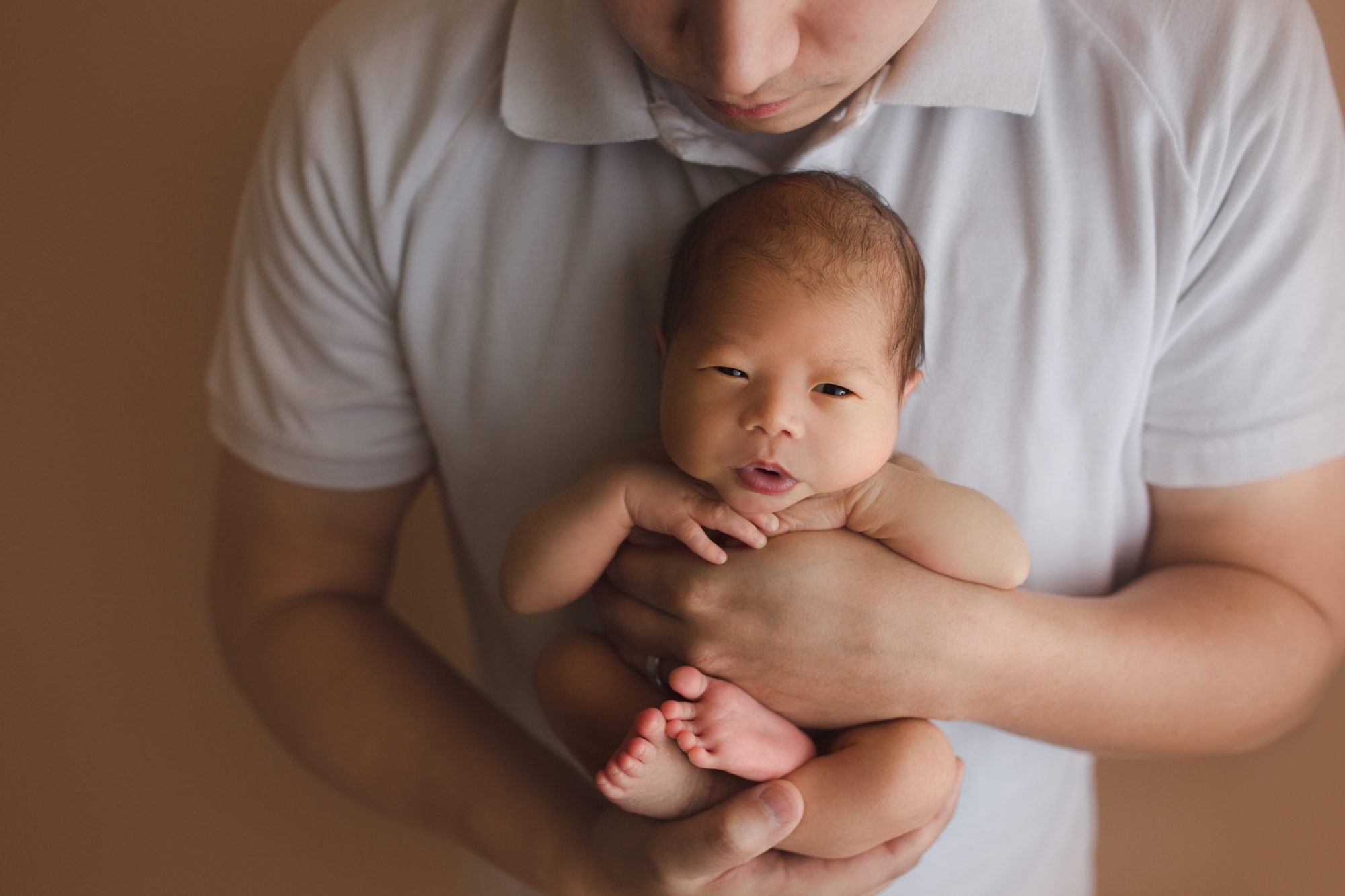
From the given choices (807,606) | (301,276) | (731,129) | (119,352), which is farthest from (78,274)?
(807,606)

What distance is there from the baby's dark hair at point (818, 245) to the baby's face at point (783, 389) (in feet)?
0.04

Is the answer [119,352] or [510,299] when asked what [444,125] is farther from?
[119,352]

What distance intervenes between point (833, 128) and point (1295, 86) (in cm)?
34

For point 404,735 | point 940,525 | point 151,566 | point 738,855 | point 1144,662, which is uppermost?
point 940,525

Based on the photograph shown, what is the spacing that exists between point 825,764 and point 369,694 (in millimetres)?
466

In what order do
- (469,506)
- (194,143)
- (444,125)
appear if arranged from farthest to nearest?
(194,143)
(469,506)
(444,125)

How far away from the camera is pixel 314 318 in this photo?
0.97m

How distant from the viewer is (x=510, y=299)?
95cm

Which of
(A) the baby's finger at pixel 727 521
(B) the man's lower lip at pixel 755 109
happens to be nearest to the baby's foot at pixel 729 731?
(A) the baby's finger at pixel 727 521

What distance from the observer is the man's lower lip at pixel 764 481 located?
0.76m

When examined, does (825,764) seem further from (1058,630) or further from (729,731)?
(1058,630)

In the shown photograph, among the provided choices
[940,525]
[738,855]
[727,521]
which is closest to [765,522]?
[727,521]

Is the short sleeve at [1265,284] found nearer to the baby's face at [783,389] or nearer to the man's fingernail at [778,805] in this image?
the baby's face at [783,389]

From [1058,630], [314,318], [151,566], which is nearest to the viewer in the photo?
[1058,630]
